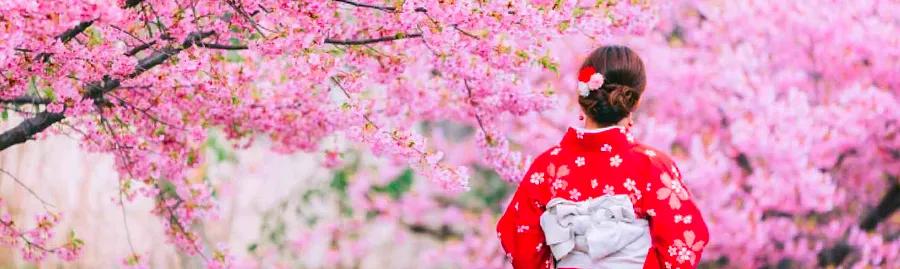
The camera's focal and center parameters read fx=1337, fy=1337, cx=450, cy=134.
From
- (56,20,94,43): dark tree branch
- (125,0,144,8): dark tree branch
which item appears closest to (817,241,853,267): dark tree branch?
(125,0,144,8): dark tree branch

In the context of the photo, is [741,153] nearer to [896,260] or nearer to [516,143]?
[896,260]

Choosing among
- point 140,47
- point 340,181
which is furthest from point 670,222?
point 340,181

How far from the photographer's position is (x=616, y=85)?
348 cm

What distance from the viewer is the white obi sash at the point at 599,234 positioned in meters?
3.45

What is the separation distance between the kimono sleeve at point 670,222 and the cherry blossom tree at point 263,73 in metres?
0.55

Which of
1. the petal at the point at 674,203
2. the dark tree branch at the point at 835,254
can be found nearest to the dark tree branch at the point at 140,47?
the petal at the point at 674,203

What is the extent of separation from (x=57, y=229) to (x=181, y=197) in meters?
2.51

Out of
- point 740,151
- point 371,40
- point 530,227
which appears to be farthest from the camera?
point 740,151

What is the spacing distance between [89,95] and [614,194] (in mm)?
1597

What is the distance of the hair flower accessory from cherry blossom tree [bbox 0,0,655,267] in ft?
0.69

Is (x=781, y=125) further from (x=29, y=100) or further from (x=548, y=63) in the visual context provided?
(x=29, y=100)

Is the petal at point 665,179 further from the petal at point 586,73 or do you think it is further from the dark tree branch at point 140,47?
the dark tree branch at point 140,47

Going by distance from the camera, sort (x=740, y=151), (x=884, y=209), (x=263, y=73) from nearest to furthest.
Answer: (x=263, y=73), (x=740, y=151), (x=884, y=209)

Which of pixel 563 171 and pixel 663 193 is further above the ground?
pixel 563 171
